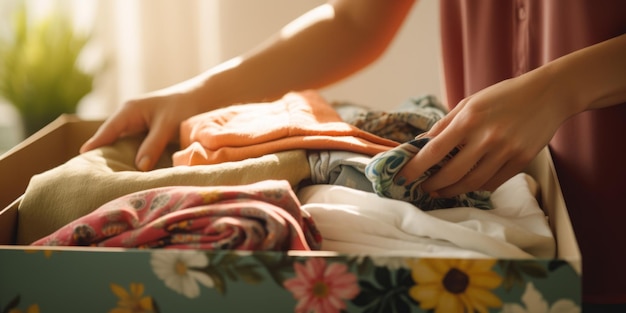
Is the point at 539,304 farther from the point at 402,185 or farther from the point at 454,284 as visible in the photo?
the point at 402,185

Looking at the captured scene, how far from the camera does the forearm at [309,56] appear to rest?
935 mm

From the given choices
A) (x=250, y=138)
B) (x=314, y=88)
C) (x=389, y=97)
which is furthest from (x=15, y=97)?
(x=250, y=138)

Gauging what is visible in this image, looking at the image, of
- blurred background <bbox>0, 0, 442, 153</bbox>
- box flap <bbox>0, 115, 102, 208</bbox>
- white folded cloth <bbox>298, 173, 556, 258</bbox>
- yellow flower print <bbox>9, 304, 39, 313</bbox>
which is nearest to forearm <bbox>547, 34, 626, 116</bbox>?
white folded cloth <bbox>298, 173, 556, 258</bbox>

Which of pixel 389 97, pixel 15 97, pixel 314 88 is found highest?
pixel 314 88

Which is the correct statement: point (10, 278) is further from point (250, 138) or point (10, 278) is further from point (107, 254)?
point (250, 138)

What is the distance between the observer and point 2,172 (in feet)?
2.59

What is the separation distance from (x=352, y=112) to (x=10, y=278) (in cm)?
57

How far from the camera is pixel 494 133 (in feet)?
1.92

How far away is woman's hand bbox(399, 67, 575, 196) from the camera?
1.93ft

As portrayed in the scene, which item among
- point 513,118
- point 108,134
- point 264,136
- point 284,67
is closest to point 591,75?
point 513,118

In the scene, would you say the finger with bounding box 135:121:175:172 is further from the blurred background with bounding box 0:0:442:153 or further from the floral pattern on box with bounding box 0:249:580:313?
the blurred background with bounding box 0:0:442:153

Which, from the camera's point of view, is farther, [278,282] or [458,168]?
[458,168]

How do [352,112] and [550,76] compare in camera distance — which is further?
[352,112]

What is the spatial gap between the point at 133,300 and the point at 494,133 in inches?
12.7
